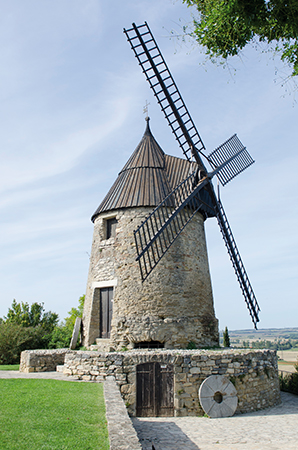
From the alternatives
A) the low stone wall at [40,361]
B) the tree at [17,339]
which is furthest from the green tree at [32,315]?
the low stone wall at [40,361]

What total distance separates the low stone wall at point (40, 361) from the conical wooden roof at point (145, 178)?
5.17 metres

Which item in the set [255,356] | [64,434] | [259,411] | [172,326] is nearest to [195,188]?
[172,326]

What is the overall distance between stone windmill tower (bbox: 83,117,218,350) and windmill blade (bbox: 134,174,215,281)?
0.30m

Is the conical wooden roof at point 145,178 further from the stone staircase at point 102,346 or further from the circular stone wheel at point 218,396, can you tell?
the circular stone wheel at point 218,396

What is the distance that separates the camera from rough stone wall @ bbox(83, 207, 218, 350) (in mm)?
11547

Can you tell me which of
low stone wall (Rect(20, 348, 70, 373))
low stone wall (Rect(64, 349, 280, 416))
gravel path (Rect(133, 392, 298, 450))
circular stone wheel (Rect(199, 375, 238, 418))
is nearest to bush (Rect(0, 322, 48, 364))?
low stone wall (Rect(20, 348, 70, 373))

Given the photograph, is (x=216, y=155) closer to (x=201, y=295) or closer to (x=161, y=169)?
(x=161, y=169)

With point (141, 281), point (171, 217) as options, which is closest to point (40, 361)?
point (141, 281)

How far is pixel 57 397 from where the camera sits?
22.5 ft

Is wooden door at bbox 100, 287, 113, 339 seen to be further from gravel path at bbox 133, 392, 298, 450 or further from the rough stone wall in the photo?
gravel path at bbox 133, 392, 298, 450

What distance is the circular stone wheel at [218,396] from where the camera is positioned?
918cm

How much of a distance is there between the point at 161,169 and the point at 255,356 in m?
7.40

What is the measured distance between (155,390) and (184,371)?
877mm

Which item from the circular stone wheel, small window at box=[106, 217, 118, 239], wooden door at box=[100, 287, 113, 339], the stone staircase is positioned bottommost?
the circular stone wheel
